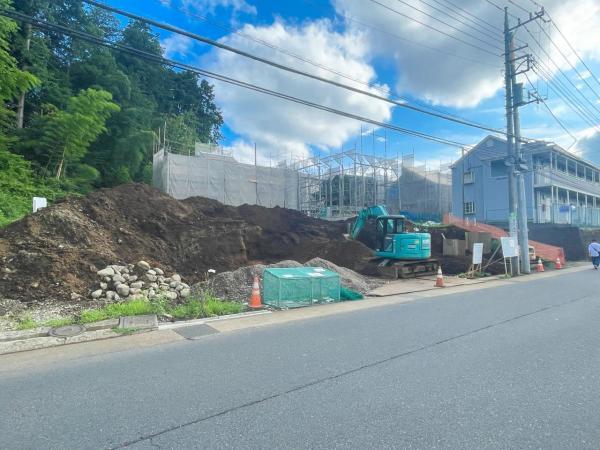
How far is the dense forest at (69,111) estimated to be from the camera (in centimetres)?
1928

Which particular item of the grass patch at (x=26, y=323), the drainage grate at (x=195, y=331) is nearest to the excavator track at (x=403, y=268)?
the drainage grate at (x=195, y=331)

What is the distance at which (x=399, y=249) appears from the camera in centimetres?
1539

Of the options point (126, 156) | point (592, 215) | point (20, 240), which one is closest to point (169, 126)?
point (126, 156)

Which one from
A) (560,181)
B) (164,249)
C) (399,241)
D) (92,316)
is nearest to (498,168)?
(560,181)

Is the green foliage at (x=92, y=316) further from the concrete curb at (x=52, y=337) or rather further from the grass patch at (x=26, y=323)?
the grass patch at (x=26, y=323)

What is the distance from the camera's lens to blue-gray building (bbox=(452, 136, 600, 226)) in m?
29.6

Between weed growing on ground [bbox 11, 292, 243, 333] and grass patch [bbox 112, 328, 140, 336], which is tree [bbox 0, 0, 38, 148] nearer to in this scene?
weed growing on ground [bbox 11, 292, 243, 333]

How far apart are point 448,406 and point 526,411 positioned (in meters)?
0.71

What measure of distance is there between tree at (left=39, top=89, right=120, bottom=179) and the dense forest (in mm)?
53

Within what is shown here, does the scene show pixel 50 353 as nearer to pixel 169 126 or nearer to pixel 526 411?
pixel 526 411

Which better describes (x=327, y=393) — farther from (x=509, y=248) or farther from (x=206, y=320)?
(x=509, y=248)

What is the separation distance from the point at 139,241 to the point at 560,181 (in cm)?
3409

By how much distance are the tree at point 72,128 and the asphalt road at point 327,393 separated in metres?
20.9

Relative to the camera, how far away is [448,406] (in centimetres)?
356
